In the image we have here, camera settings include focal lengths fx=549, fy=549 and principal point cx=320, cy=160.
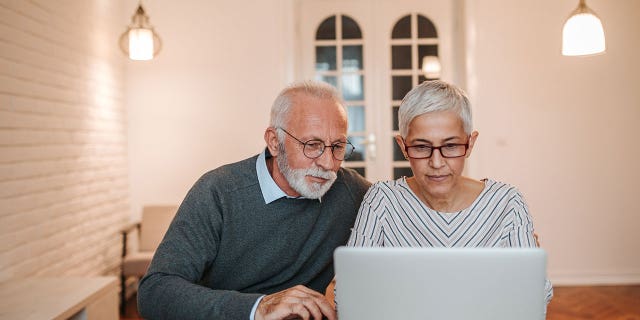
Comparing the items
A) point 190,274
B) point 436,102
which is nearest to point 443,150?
point 436,102

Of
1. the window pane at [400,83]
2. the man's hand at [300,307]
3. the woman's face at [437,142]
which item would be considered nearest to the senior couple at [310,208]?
the woman's face at [437,142]

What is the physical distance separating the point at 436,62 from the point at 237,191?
3.47 meters

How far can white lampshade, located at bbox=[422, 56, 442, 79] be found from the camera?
15.8 feet

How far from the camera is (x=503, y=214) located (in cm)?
155

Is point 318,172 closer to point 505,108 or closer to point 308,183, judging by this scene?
point 308,183

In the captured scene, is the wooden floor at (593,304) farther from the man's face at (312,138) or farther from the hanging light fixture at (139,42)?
the man's face at (312,138)

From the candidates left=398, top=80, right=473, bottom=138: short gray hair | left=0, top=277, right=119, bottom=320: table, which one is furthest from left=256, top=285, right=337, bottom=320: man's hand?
left=0, top=277, right=119, bottom=320: table

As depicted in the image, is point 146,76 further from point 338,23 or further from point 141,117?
point 338,23

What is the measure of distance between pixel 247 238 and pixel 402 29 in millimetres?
3553

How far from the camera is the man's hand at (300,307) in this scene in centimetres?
121

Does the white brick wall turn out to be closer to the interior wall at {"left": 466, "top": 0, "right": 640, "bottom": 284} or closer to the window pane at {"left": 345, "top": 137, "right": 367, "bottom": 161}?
the window pane at {"left": 345, "top": 137, "right": 367, "bottom": 161}

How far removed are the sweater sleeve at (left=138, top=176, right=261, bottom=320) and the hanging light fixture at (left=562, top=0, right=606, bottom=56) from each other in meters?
2.68

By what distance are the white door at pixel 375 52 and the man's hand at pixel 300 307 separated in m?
3.59

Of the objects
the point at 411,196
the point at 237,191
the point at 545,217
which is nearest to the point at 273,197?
the point at 237,191
